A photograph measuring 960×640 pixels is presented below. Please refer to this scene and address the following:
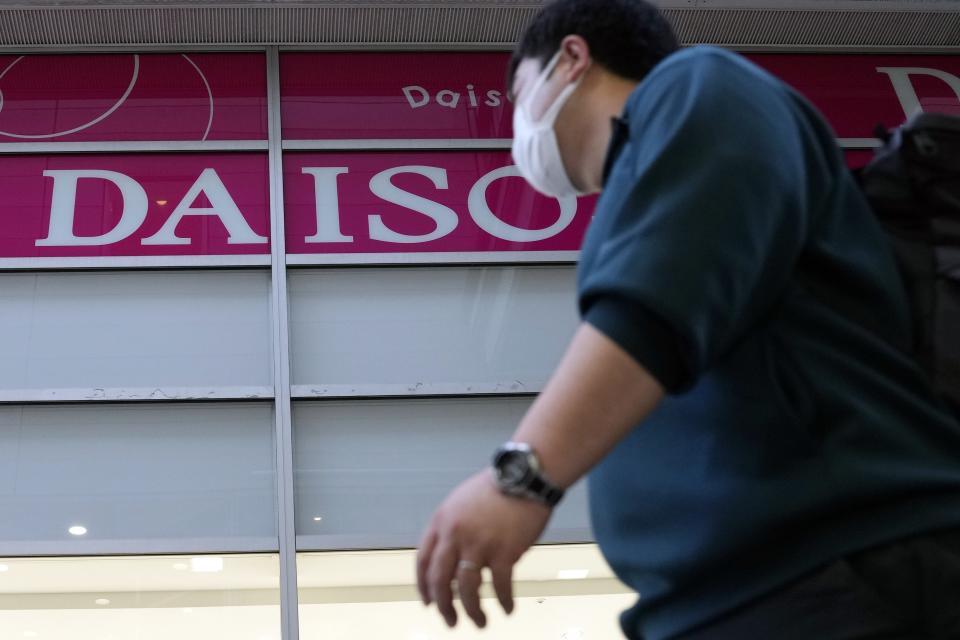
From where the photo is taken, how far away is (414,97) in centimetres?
617

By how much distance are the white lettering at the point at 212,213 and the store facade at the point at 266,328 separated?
0.4 inches

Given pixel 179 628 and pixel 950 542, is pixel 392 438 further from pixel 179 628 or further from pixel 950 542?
pixel 950 542

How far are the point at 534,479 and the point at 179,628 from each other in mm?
4045

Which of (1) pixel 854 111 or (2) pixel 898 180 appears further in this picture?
(1) pixel 854 111

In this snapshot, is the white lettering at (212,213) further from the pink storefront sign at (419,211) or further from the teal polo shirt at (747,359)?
the teal polo shirt at (747,359)

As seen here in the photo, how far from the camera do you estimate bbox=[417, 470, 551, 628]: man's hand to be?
1.23m

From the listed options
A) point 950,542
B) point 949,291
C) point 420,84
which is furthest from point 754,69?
point 420,84

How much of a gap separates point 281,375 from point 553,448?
4.28 meters

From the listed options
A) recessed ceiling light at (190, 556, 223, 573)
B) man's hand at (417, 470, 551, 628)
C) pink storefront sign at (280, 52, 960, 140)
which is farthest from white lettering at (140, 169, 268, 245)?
man's hand at (417, 470, 551, 628)

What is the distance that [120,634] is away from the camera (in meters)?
4.89

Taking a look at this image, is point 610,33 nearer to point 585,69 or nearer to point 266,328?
point 585,69

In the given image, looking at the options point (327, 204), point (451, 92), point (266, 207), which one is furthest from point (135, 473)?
point (451, 92)

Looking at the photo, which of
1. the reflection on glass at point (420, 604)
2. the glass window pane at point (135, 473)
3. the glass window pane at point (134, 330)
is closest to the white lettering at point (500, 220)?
the glass window pane at point (134, 330)

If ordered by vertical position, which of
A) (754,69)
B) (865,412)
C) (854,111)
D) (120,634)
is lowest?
(865,412)
